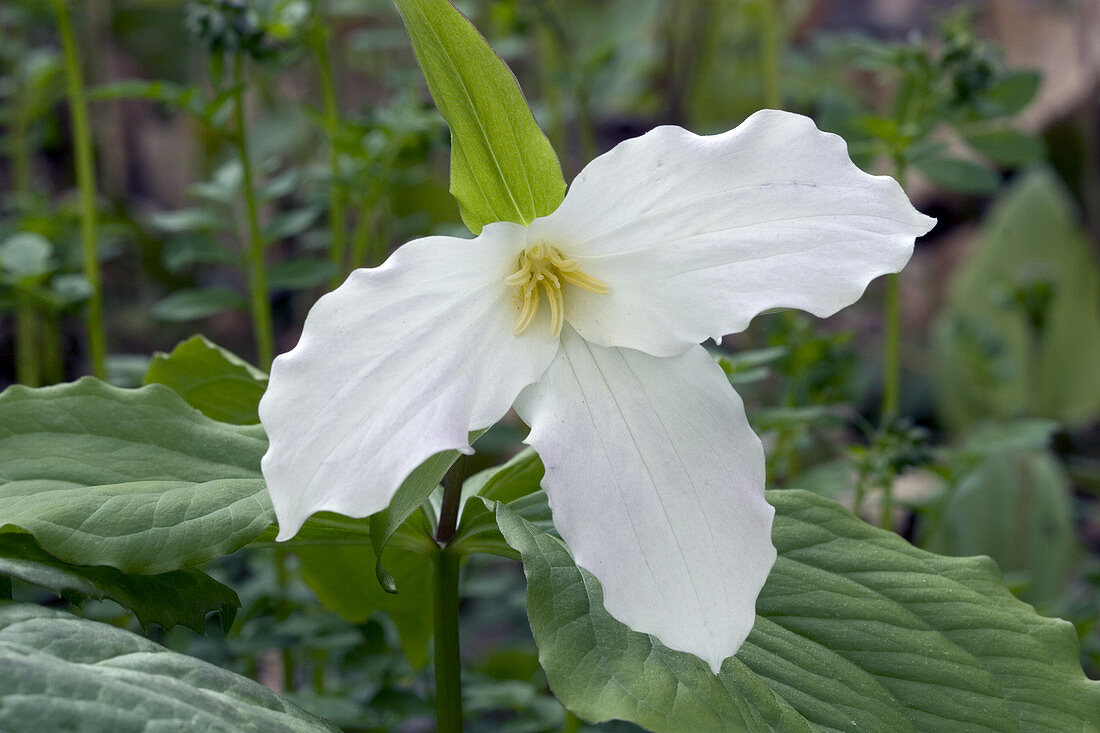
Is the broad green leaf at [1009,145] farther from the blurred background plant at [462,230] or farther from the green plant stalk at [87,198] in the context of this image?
the green plant stalk at [87,198]

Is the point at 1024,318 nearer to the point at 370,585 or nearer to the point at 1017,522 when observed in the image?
the point at 1017,522

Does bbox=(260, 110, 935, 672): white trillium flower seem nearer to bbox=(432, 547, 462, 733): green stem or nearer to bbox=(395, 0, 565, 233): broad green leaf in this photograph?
bbox=(395, 0, 565, 233): broad green leaf

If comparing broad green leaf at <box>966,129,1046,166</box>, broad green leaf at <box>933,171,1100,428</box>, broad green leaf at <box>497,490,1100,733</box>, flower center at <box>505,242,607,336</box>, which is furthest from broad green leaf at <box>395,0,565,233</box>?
broad green leaf at <box>933,171,1100,428</box>

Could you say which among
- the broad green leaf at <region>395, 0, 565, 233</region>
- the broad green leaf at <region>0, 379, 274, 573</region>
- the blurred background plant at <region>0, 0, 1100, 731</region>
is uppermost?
the broad green leaf at <region>395, 0, 565, 233</region>

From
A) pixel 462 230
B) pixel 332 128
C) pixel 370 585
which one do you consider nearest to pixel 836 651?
pixel 370 585

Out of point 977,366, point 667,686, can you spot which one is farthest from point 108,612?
point 977,366

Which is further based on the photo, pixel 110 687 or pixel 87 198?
pixel 87 198
